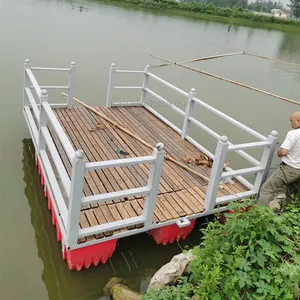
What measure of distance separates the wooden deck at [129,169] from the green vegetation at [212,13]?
32.3 m

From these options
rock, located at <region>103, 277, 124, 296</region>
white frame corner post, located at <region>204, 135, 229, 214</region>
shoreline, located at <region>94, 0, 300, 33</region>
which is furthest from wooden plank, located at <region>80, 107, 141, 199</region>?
shoreline, located at <region>94, 0, 300, 33</region>

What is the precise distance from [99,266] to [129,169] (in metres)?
1.30

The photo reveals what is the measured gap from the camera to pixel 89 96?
29.1 feet

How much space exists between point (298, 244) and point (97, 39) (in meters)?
14.5

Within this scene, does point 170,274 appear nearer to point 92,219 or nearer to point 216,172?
point 92,219

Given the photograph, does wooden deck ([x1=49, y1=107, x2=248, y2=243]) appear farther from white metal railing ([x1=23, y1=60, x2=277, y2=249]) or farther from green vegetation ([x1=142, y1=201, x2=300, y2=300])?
green vegetation ([x1=142, y1=201, x2=300, y2=300])

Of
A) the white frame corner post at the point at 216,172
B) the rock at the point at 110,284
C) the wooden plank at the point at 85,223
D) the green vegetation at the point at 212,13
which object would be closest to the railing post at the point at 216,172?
the white frame corner post at the point at 216,172

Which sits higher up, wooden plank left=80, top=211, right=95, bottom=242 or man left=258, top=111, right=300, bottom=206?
man left=258, top=111, right=300, bottom=206

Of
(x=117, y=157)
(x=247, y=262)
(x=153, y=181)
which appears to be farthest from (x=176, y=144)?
(x=247, y=262)

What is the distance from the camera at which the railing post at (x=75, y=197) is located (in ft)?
9.68

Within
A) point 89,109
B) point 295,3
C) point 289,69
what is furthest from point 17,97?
point 295,3

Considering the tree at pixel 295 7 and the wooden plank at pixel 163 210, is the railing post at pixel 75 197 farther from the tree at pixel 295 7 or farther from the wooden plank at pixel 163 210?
the tree at pixel 295 7

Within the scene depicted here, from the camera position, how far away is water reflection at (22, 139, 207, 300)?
357 cm

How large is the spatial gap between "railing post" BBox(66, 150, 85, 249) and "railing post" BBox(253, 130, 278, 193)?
2251 millimetres
